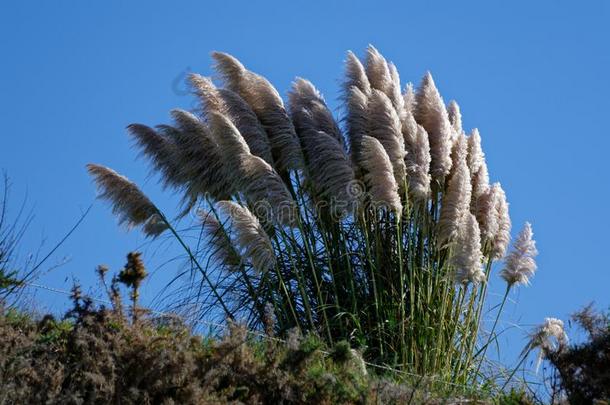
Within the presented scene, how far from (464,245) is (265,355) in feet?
13.1

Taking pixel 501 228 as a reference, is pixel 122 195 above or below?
below

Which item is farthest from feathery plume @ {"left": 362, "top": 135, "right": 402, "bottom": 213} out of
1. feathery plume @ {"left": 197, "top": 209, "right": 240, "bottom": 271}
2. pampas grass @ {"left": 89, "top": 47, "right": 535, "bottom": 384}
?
feathery plume @ {"left": 197, "top": 209, "right": 240, "bottom": 271}

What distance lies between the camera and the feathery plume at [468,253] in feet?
31.0

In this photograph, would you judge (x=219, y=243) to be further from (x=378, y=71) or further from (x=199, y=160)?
(x=378, y=71)

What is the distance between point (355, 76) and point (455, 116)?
1240 millimetres

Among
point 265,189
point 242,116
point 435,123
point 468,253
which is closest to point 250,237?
point 265,189

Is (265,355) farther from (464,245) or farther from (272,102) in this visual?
(272,102)

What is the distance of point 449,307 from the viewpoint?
10148mm

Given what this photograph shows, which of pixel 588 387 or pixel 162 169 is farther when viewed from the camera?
pixel 162 169

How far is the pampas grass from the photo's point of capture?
31.3ft

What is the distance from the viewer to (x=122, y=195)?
32.0 ft

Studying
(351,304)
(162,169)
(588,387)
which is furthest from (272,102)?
(588,387)

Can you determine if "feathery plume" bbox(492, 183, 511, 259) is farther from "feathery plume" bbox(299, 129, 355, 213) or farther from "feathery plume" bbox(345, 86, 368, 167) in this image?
"feathery plume" bbox(299, 129, 355, 213)

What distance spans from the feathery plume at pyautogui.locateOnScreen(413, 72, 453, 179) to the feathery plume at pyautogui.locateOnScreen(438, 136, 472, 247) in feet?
0.82
